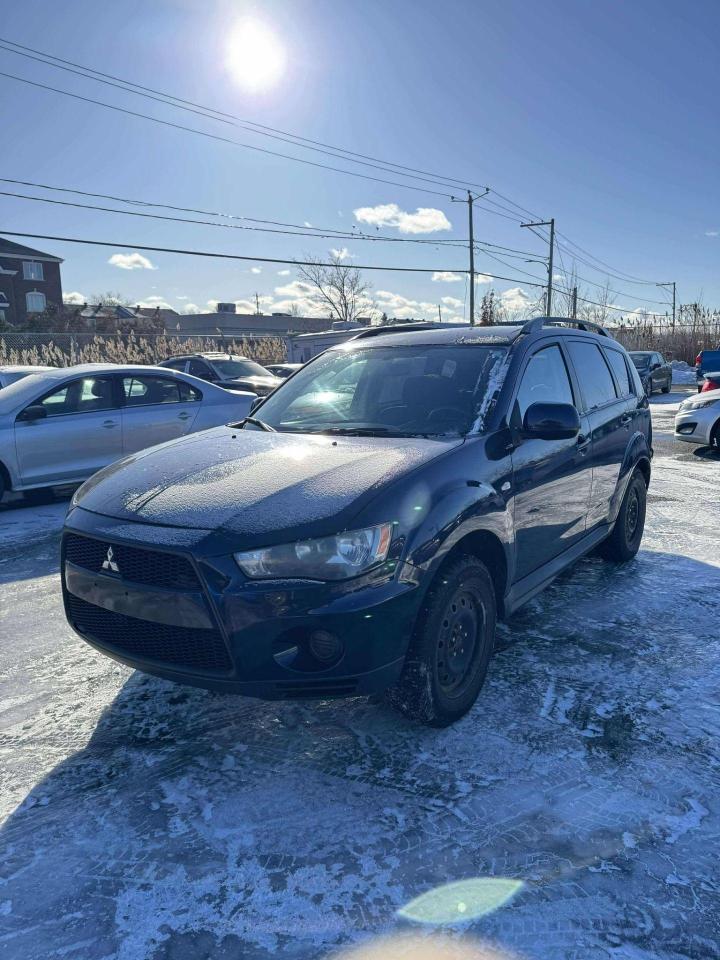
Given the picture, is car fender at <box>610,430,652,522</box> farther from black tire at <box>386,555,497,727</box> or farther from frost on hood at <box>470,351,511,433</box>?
black tire at <box>386,555,497,727</box>

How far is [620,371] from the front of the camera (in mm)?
5316

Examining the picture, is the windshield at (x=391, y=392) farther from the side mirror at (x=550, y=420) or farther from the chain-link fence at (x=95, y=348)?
the chain-link fence at (x=95, y=348)

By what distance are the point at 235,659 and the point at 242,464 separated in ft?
3.10

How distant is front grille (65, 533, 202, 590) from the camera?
2.49 metres

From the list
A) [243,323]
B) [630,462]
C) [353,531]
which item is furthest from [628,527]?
[243,323]

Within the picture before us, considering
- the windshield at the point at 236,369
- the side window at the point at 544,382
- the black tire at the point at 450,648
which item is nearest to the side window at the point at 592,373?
the side window at the point at 544,382

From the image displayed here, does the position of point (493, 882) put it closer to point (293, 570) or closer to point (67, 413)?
point (293, 570)

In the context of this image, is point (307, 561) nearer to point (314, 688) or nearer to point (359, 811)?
point (314, 688)

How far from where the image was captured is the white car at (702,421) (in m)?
10.6

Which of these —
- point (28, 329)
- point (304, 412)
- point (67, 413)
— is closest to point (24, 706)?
point (304, 412)

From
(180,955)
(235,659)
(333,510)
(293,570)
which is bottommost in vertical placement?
(180,955)

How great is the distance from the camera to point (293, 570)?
2438 millimetres

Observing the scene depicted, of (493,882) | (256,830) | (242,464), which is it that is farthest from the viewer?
(242,464)

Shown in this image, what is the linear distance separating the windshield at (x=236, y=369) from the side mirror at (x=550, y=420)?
13.1 meters
